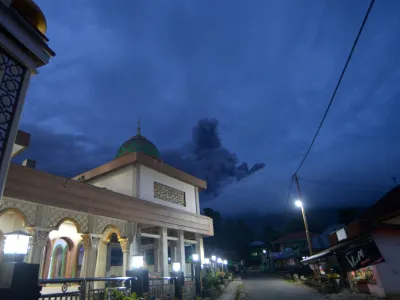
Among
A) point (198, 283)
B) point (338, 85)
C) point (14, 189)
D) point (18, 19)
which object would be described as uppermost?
point (338, 85)

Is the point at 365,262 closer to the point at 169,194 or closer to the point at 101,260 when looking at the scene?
the point at 169,194

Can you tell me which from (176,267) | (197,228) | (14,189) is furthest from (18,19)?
(197,228)

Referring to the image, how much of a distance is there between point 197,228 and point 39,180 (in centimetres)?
1081

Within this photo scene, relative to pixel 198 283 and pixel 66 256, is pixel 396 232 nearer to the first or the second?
pixel 198 283

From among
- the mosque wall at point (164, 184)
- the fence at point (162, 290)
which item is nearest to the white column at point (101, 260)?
the mosque wall at point (164, 184)

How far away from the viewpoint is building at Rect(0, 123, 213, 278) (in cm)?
927

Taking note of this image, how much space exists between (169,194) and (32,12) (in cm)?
1330

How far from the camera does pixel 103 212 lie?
37.0ft

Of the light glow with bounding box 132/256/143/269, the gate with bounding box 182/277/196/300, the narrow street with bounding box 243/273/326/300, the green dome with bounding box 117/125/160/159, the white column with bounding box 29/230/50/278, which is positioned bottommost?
the narrow street with bounding box 243/273/326/300

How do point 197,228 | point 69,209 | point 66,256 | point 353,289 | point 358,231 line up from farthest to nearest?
point 197,228 → point 66,256 → point 353,289 → point 358,231 → point 69,209

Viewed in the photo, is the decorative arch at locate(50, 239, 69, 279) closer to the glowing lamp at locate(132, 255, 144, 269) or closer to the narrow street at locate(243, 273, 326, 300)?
the glowing lamp at locate(132, 255, 144, 269)

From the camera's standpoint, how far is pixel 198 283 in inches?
510

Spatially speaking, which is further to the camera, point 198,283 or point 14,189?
point 198,283

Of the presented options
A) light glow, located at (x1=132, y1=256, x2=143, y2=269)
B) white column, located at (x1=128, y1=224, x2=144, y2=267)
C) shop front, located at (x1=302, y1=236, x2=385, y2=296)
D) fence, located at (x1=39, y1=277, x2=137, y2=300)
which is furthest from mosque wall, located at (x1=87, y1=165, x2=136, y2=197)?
shop front, located at (x1=302, y1=236, x2=385, y2=296)
